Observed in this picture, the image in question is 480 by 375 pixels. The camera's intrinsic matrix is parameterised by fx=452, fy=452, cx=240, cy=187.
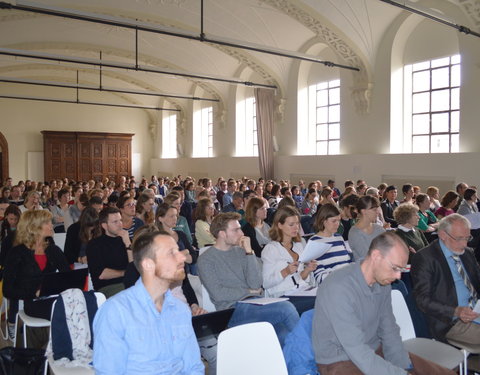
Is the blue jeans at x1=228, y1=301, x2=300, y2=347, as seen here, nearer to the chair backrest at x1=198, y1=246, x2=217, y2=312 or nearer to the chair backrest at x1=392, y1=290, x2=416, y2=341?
the chair backrest at x1=198, y1=246, x2=217, y2=312

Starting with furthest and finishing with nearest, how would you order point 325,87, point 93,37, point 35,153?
point 35,153 < point 93,37 < point 325,87

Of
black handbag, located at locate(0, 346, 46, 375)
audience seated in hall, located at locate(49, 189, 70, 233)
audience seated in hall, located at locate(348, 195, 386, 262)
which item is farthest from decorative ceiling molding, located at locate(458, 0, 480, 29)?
black handbag, located at locate(0, 346, 46, 375)

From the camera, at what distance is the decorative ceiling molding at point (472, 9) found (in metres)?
9.55

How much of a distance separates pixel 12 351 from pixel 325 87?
13823 millimetres

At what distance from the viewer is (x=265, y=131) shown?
1681 cm

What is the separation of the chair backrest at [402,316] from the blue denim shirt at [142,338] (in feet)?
5.62

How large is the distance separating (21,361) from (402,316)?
2.67 meters

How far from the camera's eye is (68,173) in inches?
939

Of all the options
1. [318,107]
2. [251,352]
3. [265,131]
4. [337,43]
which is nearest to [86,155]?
[265,131]

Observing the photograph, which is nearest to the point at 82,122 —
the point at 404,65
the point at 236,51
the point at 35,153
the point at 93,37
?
the point at 35,153

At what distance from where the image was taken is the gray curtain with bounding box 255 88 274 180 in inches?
656

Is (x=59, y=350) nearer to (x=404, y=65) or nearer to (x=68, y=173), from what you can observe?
(x=404, y=65)

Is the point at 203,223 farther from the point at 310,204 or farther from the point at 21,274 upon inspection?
the point at 310,204

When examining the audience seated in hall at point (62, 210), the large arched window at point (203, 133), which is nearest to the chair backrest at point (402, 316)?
the audience seated in hall at point (62, 210)
